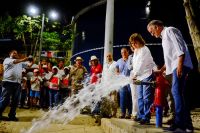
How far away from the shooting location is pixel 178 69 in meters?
4.05

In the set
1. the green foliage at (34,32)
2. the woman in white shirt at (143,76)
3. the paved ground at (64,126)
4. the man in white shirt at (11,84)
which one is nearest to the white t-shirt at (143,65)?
the woman in white shirt at (143,76)

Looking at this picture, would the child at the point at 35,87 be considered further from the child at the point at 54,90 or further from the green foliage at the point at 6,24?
the green foliage at the point at 6,24

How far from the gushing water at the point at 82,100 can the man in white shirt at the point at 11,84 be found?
0.83m

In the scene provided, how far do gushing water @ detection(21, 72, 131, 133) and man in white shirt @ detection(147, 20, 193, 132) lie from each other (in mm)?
1881

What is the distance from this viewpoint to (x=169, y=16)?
A: 44.9 ft

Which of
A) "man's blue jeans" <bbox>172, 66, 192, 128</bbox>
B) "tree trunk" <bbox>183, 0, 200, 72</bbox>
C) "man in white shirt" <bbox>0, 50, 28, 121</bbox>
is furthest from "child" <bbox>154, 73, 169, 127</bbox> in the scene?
"man in white shirt" <bbox>0, 50, 28, 121</bbox>

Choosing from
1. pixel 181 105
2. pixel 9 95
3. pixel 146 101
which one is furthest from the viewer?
pixel 9 95

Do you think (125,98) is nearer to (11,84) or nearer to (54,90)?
(11,84)

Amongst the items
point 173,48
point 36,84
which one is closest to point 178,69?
point 173,48

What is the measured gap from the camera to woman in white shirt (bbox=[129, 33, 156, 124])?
5071mm

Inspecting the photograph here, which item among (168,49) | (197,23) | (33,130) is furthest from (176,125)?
(33,130)

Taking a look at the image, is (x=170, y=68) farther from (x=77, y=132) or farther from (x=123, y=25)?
(x=123, y=25)

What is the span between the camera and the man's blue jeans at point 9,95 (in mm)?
8086

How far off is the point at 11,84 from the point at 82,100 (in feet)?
8.02
